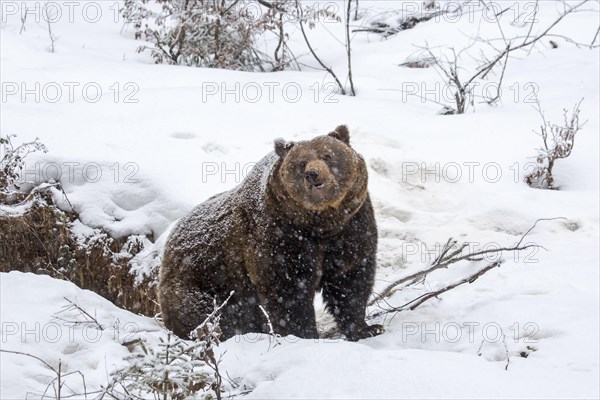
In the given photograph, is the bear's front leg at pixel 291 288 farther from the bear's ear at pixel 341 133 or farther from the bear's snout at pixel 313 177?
the bear's ear at pixel 341 133

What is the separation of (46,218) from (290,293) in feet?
12.1

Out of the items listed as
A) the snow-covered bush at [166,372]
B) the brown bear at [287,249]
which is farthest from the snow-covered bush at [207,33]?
the snow-covered bush at [166,372]

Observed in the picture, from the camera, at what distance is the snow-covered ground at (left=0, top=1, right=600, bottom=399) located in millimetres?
3330

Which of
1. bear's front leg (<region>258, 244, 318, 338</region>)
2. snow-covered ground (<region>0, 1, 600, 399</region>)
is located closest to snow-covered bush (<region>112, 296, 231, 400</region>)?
snow-covered ground (<region>0, 1, 600, 399</region>)

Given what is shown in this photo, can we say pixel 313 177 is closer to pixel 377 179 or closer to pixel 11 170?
pixel 377 179

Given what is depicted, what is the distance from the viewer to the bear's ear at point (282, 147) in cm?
446

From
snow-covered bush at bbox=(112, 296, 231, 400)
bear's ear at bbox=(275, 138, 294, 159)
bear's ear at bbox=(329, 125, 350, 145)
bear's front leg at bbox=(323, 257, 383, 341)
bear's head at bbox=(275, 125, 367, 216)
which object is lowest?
bear's front leg at bbox=(323, 257, 383, 341)

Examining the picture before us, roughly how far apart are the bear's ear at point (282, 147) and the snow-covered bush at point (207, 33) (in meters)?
6.68

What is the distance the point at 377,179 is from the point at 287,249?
9.49 feet

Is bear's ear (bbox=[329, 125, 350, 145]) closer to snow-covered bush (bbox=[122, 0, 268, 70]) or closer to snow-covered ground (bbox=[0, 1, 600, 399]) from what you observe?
snow-covered ground (bbox=[0, 1, 600, 399])

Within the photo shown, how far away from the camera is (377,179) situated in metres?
7.20

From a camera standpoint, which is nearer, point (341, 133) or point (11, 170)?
point (341, 133)

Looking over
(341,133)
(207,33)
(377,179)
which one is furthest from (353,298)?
(207,33)

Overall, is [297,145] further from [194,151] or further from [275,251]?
[194,151]
